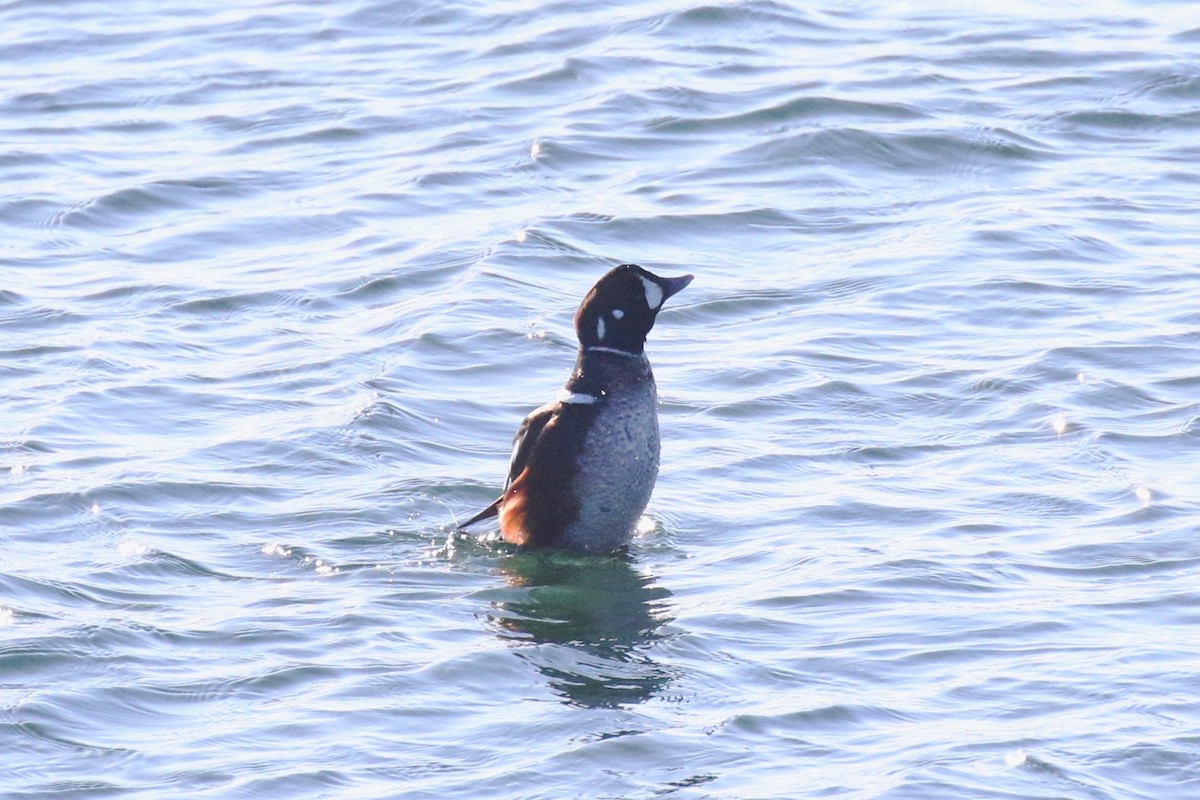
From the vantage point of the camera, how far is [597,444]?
850 cm

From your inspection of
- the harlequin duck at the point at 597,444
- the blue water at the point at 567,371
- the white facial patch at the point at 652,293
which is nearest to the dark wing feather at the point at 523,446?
the harlequin duck at the point at 597,444

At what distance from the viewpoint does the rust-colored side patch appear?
8.57 metres

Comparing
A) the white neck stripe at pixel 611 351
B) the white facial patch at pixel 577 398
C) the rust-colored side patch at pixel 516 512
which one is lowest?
the rust-colored side patch at pixel 516 512

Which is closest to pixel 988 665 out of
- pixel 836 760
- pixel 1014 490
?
pixel 836 760

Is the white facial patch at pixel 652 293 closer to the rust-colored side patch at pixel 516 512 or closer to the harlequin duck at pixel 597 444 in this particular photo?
the harlequin duck at pixel 597 444

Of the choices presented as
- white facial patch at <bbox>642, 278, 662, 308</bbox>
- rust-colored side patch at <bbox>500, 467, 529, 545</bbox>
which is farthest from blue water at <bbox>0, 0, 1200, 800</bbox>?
white facial patch at <bbox>642, 278, 662, 308</bbox>

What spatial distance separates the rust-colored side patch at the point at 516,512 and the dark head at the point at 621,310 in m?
0.66

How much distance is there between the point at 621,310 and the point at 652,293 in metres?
0.17

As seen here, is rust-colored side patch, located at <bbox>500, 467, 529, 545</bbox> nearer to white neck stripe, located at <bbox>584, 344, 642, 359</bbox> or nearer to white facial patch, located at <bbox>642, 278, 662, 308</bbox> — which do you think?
white neck stripe, located at <bbox>584, 344, 642, 359</bbox>

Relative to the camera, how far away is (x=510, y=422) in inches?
398

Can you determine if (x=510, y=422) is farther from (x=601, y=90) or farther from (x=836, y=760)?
(x=601, y=90)

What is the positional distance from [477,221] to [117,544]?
5.01 metres

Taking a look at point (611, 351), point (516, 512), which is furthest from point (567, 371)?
point (516, 512)

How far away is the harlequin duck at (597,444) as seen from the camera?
851 centimetres
